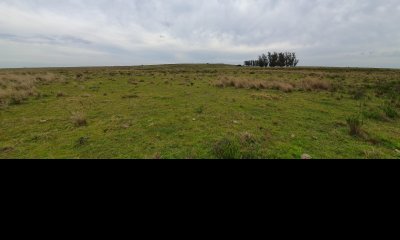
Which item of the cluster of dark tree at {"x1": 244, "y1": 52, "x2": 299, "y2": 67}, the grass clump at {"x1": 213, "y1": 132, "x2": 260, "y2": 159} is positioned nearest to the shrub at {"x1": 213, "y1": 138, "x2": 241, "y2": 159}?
the grass clump at {"x1": 213, "y1": 132, "x2": 260, "y2": 159}

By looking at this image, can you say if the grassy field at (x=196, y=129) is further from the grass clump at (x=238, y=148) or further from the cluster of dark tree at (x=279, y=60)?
the cluster of dark tree at (x=279, y=60)

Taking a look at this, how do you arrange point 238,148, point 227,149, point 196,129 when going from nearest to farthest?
point 227,149
point 238,148
point 196,129

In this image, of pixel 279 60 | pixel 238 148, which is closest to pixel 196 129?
pixel 238 148

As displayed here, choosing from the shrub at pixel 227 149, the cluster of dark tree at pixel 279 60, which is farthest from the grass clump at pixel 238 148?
the cluster of dark tree at pixel 279 60

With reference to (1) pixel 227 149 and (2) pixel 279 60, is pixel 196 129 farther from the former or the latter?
(2) pixel 279 60

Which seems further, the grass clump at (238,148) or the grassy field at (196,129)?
the grassy field at (196,129)

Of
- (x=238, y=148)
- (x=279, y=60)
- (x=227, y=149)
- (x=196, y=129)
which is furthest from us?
(x=279, y=60)

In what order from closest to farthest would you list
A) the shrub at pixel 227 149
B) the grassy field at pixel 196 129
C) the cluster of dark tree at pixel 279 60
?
the shrub at pixel 227 149 → the grassy field at pixel 196 129 → the cluster of dark tree at pixel 279 60
